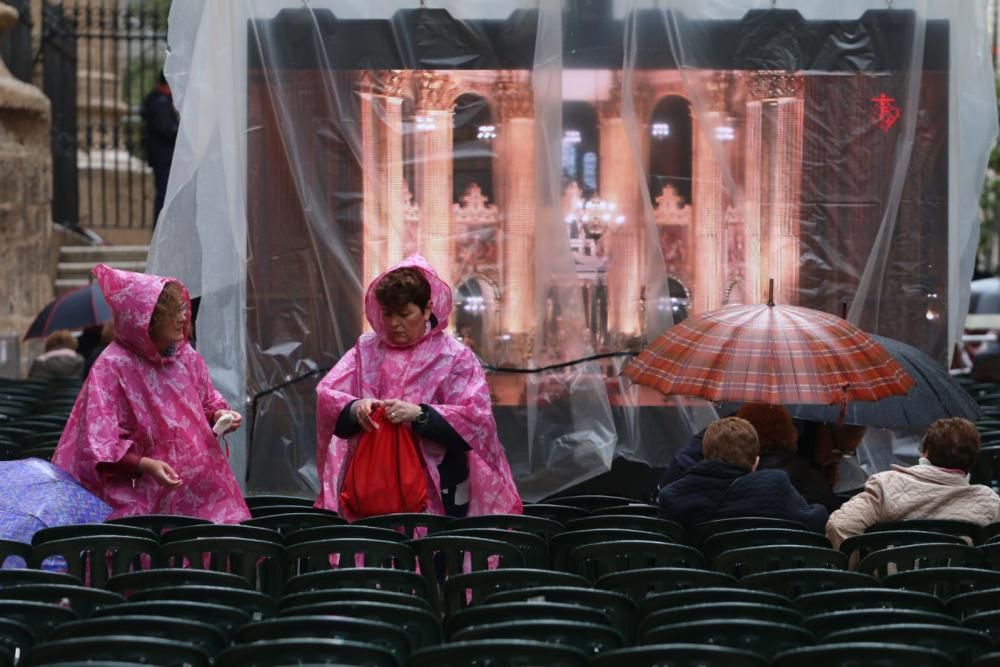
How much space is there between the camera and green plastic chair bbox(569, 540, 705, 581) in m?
5.96

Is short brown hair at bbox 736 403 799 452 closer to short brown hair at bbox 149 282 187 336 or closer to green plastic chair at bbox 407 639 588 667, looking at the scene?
short brown hair at bbox 149 282 187 336

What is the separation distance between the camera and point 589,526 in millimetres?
6875

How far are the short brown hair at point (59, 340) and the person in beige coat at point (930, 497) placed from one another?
309 inches

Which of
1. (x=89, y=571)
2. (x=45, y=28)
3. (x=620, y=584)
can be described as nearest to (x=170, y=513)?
(x=89, y=571)

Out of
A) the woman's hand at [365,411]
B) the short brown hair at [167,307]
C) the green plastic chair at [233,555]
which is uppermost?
the short brown hair at [167,307]

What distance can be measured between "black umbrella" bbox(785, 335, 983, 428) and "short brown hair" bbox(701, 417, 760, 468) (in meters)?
1.05

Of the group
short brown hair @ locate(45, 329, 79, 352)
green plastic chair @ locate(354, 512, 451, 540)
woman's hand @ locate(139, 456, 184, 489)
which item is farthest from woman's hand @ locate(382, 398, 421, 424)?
short brown hair @ locate(45, 329, 79, 352)

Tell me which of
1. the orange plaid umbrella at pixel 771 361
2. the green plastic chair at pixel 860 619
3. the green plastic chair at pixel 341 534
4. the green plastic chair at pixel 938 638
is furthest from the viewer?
the orange plaid umbrella at pixel 771 361

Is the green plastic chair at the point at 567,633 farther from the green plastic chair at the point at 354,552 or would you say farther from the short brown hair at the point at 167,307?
the short brown hair at the point at 167,307

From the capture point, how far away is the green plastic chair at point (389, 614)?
4.79m

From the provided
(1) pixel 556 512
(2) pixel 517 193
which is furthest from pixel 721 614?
(2) pixel 517 193

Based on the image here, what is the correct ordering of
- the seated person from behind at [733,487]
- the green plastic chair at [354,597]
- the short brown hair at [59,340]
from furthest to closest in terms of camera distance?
the short brown hair at [59,340], the seated person from behind at [733,487], the green plastic chair at [354,597]

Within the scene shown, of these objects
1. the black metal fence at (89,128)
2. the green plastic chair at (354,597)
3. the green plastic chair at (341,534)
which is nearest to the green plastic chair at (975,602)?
the green plastic chair at (354,597)

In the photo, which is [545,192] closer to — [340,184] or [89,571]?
[340,184]
